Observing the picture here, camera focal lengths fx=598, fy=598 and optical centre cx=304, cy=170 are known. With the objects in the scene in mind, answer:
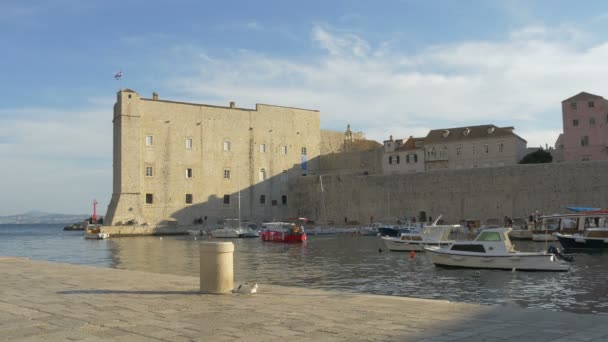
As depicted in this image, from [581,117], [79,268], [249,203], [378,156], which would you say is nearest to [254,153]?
[249,203]

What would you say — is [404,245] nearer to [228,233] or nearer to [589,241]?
[589,241]

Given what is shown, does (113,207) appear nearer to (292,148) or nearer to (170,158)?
(170,158)

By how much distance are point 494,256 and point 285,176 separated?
156ft

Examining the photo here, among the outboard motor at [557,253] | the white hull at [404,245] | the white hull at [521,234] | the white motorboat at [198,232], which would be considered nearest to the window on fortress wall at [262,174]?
the white motorboat at [198,232]

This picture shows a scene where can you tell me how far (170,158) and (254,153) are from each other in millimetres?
9887

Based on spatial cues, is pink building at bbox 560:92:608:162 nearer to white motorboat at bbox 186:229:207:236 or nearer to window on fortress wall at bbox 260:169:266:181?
window on fortress wall at bbox 260:169:266:181

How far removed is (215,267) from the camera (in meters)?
9.55

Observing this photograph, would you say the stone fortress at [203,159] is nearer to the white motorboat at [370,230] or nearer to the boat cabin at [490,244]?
the white motorboat at [370,230]

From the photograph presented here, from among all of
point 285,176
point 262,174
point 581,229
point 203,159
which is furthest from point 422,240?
point 285,176

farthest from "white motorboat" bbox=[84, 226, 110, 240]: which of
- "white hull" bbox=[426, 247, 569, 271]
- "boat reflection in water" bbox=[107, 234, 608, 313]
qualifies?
"white hull" bbox=[426, 247, 569, 271]

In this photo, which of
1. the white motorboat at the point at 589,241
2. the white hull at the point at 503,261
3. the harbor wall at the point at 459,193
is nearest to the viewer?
the white hull at the point at 503,261

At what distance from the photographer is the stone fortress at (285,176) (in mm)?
48812

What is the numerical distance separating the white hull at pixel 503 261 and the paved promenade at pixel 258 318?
1232 cm

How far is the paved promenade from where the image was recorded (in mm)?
6133
